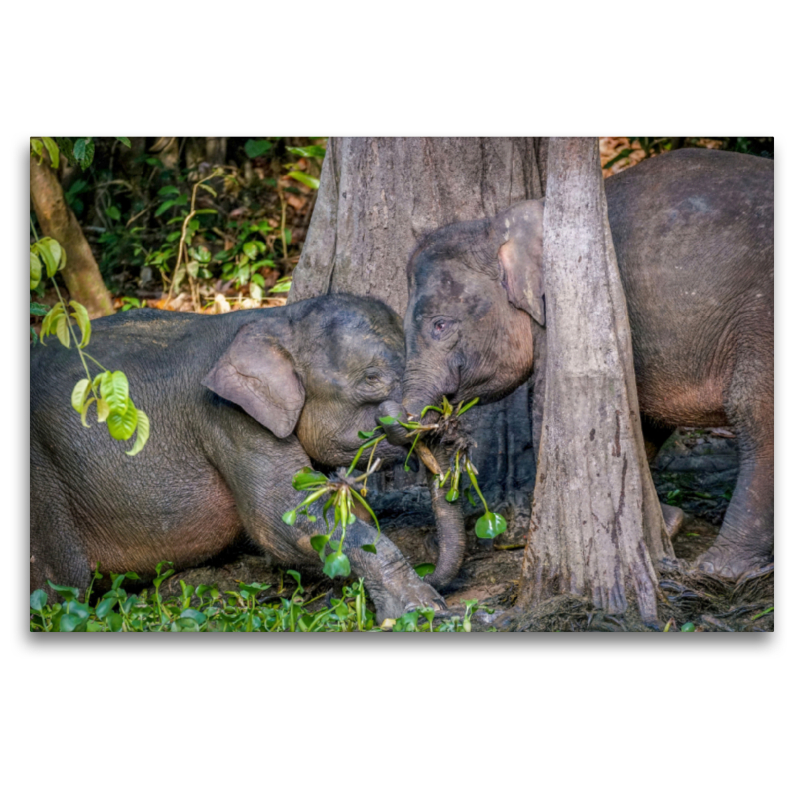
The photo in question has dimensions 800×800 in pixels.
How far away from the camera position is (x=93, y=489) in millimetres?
4242

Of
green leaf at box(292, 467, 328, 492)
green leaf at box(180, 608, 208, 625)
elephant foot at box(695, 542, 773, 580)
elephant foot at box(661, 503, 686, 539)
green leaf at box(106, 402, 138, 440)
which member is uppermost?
green leaf at box(106, 402, 138, 440)

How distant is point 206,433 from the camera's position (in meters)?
4.22

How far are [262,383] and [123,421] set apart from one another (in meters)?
1.42

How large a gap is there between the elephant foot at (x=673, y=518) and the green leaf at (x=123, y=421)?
6.59 ft

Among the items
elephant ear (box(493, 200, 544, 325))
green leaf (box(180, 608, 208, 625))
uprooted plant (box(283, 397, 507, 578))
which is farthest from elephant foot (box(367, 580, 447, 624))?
elephant ear (box(493, 200, 544, 325))

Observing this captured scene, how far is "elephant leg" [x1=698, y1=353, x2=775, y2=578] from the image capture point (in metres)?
3.93

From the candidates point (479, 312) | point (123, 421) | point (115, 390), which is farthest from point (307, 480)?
point (115, 390)

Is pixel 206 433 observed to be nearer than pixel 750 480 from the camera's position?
No

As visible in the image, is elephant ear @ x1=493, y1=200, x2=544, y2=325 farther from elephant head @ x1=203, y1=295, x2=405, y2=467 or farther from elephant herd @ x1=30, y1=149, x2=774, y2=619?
elephant head @ x1=203, y1=295, x2=405, y2=467

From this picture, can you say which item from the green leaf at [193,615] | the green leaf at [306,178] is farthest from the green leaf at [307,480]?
the green leaf at [306,178]

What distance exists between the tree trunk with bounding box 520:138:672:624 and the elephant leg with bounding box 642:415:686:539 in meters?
0.21

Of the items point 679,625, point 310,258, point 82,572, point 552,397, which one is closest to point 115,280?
point 310,258

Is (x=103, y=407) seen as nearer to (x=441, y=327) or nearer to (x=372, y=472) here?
(x=372, y=472)
